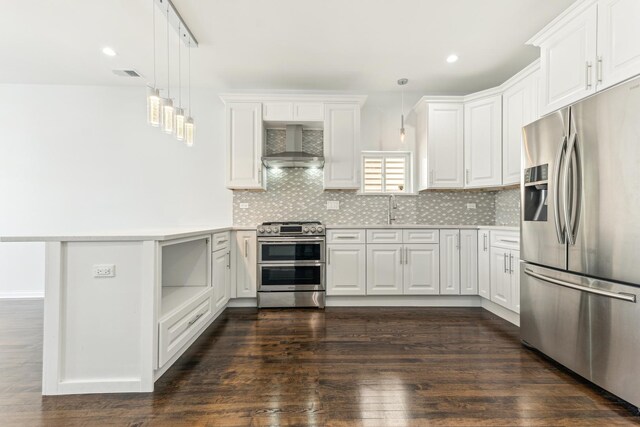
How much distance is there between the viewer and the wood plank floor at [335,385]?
5.10 ft

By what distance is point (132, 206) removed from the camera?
3938 millimetres

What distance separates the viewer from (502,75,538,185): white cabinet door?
2.92 meters

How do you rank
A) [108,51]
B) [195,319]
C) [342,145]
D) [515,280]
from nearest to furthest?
1. [195,319]
2. [515,280]
3. [108,51]
4. [342,145]

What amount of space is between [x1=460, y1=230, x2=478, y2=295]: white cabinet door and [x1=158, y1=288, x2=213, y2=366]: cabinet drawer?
9.18 ft

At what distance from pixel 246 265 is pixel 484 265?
2723mm

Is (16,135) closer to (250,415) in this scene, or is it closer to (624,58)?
(250,415)

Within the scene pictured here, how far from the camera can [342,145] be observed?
12.2 ft

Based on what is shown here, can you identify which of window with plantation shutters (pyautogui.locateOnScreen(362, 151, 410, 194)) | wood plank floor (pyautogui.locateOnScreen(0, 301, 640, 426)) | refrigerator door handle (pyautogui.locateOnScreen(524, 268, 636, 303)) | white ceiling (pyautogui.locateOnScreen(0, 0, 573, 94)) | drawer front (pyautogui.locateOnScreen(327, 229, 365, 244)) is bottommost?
wood plank floor (pyautogui.locateOnScreen(0, 301, 640, 426))

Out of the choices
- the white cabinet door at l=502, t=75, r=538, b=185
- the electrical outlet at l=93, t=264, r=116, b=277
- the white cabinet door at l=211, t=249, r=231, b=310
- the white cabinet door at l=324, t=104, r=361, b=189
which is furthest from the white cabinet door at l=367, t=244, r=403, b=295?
the electrical outlet at l=93, t=264, r=116, b=277

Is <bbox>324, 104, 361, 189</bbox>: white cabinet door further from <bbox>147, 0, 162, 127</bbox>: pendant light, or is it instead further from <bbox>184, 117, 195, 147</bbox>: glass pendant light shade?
<bbox>147, 0, 162, 127</bbox>: pendant light

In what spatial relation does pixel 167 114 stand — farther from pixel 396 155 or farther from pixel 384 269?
pixel 396 155

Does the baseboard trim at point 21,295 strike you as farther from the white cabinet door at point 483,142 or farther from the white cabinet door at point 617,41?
the white cabinet door at point 617,41

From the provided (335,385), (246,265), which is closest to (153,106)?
(246,265)

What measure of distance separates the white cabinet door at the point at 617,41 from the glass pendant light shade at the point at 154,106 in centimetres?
292
